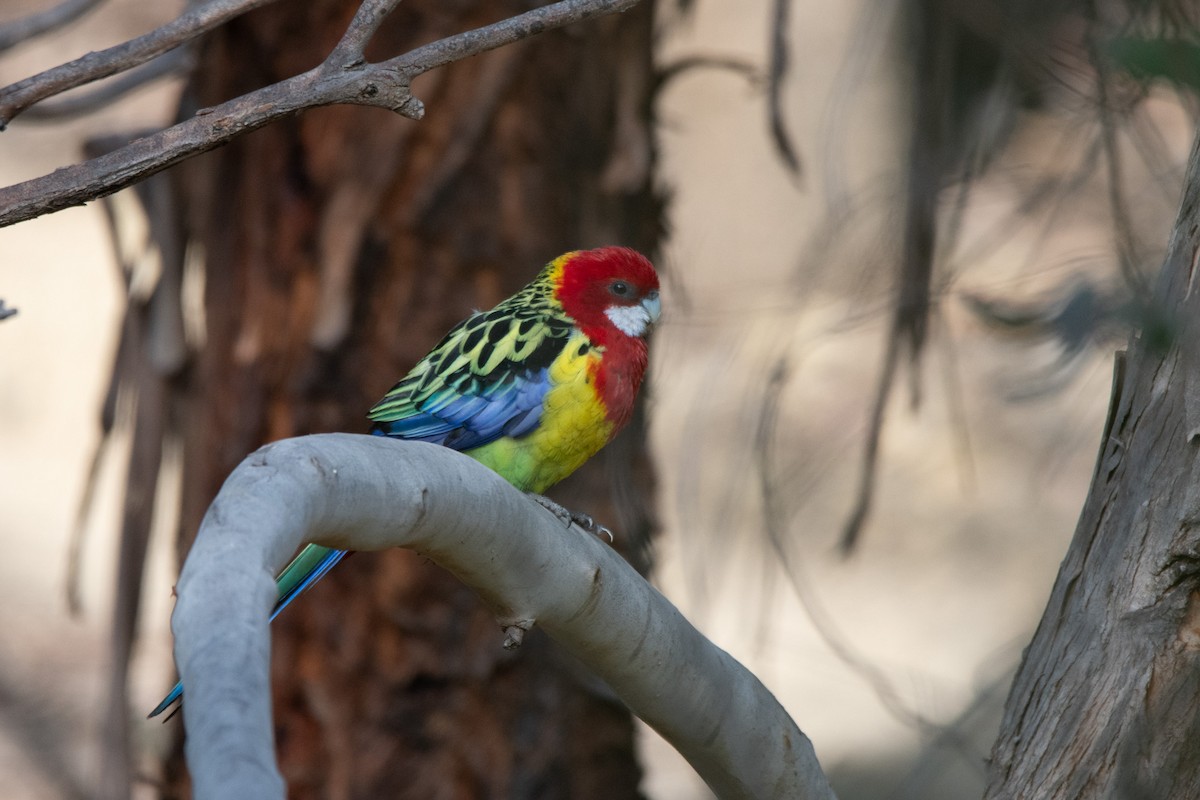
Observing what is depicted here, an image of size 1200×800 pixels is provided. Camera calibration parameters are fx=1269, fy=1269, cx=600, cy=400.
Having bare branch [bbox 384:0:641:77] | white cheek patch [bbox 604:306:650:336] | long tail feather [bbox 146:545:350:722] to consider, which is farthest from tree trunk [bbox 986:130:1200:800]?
long tail feather [bbox 146:545:350:722]

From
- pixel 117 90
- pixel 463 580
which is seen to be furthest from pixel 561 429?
pixel 117 90

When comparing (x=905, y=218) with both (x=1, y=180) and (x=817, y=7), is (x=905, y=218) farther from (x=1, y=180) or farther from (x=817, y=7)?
(x=1, y=180)

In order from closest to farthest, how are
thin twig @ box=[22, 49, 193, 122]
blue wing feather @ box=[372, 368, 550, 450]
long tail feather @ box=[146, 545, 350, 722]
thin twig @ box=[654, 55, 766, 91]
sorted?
long tail feather @ box=[146, 545, 350, 722] → blue wing feather @ box=[372, 368, 550, 450] → thin twig @ box=[654, 55, 766, 91] → thin twig @ box=[22, 49, 193, 122]

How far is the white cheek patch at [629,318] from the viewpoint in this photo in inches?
109

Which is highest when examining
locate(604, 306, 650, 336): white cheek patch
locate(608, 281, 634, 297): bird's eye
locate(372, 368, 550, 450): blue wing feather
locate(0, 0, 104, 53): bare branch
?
locate(0, 0, 104, 53): bare branch

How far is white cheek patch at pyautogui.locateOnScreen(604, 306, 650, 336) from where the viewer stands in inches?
109

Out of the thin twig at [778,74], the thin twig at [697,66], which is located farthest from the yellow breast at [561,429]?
the thin twig at [697,66]

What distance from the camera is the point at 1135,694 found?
1.91 m

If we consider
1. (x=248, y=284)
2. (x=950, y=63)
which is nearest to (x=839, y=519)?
(x=950, y=63)

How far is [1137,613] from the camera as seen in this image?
191 cm

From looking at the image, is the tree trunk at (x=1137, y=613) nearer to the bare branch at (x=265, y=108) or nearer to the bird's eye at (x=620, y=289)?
the bare branch at (x=265, y=108)

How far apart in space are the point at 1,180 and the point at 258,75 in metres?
3.75

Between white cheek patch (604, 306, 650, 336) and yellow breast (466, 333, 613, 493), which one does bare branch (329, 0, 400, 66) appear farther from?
white cheek patch (604, 306, 650, 336)

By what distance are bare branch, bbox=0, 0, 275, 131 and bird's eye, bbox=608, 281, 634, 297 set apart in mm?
1103
